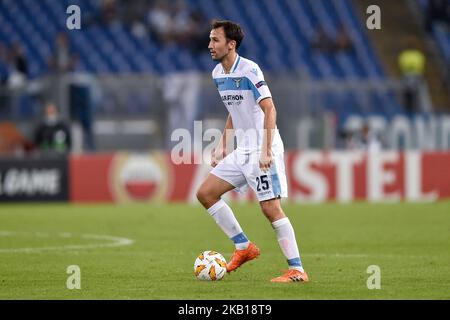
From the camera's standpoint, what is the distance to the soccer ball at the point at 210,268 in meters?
10.7

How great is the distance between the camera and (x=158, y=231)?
17.4m

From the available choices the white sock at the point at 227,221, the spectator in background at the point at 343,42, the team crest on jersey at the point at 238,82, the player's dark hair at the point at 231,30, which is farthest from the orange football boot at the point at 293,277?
the spectator in background at the point at 343,42

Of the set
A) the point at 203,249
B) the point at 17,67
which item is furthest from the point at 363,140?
the point at 203,249

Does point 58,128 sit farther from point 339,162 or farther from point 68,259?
point 68,259

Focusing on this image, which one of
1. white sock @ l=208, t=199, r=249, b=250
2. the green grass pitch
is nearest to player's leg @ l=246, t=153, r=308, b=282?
the green grass pitch

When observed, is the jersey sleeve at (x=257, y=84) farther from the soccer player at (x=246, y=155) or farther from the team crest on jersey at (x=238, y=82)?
the team crest on jersey at (x=238, y=82)

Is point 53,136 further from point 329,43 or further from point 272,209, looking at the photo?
point 272,209

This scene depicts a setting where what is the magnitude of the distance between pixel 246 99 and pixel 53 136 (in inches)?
586

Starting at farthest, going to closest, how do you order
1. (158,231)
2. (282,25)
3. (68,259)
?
(282,25), (158,231), (68,259)

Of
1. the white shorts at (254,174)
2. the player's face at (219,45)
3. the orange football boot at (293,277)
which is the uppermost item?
the player's face at (219,45)

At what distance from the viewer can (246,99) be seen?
10852 millimetres

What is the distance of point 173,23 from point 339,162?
940 cm
